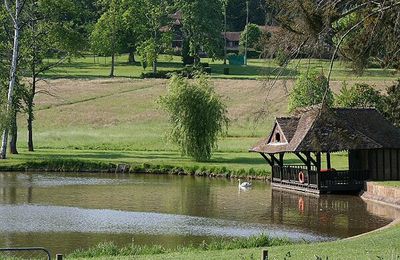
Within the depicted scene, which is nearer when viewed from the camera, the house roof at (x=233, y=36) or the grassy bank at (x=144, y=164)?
the grassy bank at (x=144, y=164)

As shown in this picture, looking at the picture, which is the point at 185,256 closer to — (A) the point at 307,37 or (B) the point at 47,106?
(A) the point at 307,37

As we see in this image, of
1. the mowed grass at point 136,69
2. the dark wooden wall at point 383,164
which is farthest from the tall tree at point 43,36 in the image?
the mowed grass at point 136,69

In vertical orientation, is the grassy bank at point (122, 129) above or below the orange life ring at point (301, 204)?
above

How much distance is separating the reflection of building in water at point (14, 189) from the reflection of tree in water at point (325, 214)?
11.7 meters

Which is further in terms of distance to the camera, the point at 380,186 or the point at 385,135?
the point at 385,135

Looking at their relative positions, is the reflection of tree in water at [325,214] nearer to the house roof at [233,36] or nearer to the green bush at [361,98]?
the green bush at [361,98]

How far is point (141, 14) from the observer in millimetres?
113062

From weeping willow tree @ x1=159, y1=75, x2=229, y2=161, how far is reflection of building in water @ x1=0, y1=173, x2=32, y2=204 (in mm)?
11437

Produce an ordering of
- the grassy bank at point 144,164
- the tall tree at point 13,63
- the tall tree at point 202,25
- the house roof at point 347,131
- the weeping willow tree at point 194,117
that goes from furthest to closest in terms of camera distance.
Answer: the tall tree at point 202,25 → the weeping willow tree at point 194,117 → the tall tree at point 13,63 → the grassy bank at point 144,164 → the house roof at point 347,131

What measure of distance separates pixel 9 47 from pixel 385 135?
2993 centimetres

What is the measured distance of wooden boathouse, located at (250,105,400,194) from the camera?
44.7 meters

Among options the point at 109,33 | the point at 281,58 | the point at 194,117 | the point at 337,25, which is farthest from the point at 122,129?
the point at 281,58

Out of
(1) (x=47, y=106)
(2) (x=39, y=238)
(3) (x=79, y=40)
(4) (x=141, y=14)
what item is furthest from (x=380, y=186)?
(4) (x=141, y=14)

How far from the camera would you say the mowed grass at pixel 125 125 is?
5844cm
